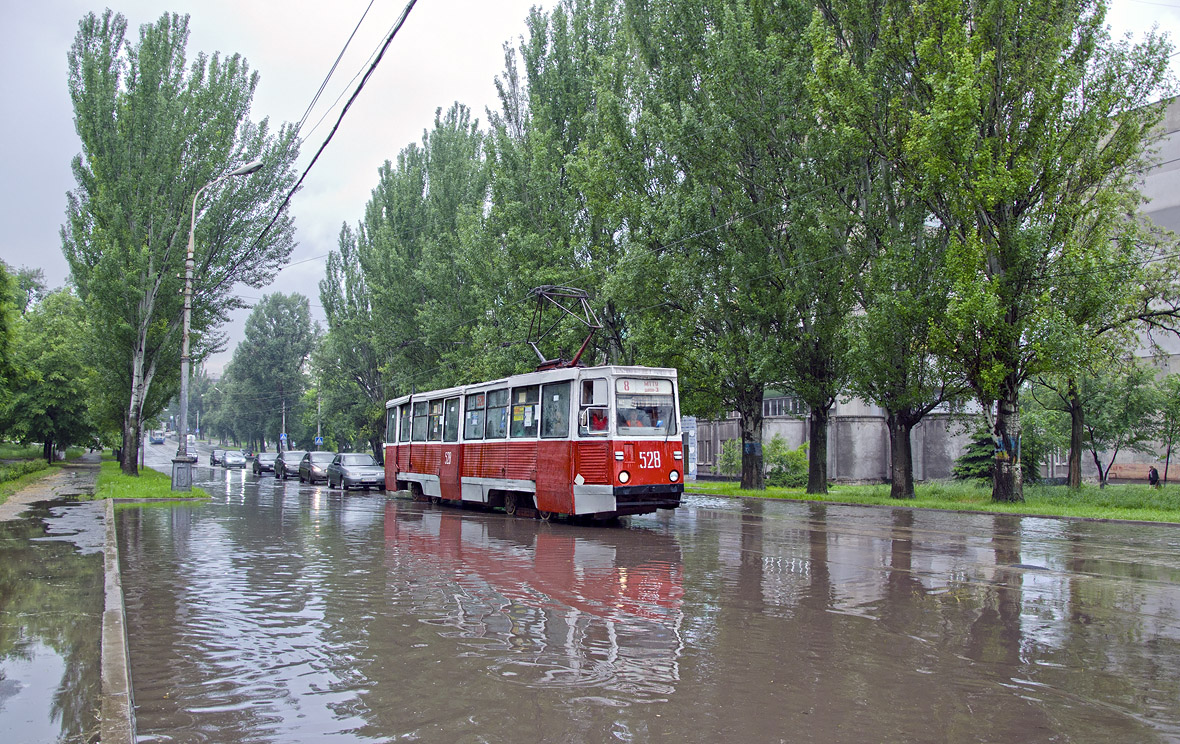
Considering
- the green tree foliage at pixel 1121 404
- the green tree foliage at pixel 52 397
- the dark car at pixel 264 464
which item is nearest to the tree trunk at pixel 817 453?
the green tree foliage at pixel 1121 404

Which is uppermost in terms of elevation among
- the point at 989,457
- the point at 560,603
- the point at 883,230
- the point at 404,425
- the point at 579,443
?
the point at 883,230

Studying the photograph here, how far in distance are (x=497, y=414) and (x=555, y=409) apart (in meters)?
3.22

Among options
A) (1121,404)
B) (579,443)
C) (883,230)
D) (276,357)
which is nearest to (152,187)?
(579,443)

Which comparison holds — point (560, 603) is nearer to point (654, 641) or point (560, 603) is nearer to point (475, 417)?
point (654, 641)

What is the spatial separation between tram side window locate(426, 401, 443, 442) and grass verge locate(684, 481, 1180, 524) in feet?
38.6

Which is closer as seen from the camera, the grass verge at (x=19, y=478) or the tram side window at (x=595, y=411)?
the tram side window at (x=595, y=411)

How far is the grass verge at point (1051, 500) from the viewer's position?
21.5 meters

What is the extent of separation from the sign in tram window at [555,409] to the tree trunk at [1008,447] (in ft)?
42.3

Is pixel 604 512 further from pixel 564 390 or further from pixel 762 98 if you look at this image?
pixel 762 98

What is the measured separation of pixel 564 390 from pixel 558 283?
15.7 m

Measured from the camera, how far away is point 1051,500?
25.1 m

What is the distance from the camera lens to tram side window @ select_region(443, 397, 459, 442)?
1002 inches

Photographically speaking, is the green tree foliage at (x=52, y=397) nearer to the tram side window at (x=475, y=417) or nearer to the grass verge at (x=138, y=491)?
the grass verge at (x=138, y=491)

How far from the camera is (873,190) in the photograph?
86.9 ft
